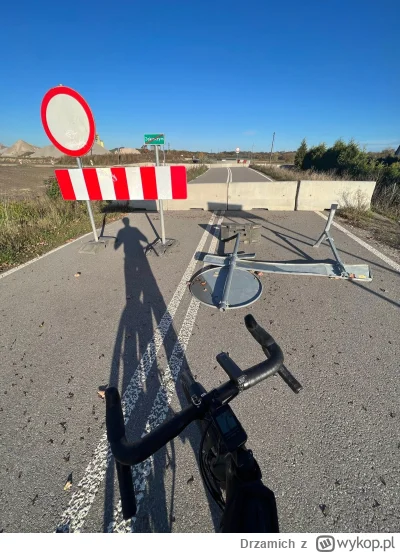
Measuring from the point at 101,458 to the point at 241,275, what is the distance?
296 centimetres

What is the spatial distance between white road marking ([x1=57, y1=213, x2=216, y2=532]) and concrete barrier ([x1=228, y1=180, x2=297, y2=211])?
6.30m

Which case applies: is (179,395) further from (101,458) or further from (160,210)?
(160,210)

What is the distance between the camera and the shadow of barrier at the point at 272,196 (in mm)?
7562

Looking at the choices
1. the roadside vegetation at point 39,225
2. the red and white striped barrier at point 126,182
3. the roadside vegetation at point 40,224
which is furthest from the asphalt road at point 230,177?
A: the red and white striped barrier at point 126,182

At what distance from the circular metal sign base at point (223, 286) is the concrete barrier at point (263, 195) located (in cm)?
505

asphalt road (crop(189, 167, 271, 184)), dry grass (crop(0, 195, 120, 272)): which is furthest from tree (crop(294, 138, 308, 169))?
Answer: dry grass (crop(0, 195, 120, 272))

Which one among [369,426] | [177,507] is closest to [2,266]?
[177,507]

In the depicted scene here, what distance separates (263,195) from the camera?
27.1ft

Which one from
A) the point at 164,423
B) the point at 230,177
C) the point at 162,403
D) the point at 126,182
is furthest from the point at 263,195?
the point at 230,177

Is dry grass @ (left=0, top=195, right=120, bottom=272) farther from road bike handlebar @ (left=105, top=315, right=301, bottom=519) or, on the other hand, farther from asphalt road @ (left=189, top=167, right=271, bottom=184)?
asphalt road @ (left=189, top=167, right=271, bottom=184)

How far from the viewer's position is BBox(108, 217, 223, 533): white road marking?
4.58ft

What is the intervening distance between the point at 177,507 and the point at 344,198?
28.8ft

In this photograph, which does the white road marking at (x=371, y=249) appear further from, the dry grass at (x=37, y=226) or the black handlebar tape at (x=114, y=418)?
Result: the dry grass at (x=37, y=226)

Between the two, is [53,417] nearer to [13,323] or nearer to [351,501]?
[13,323]
